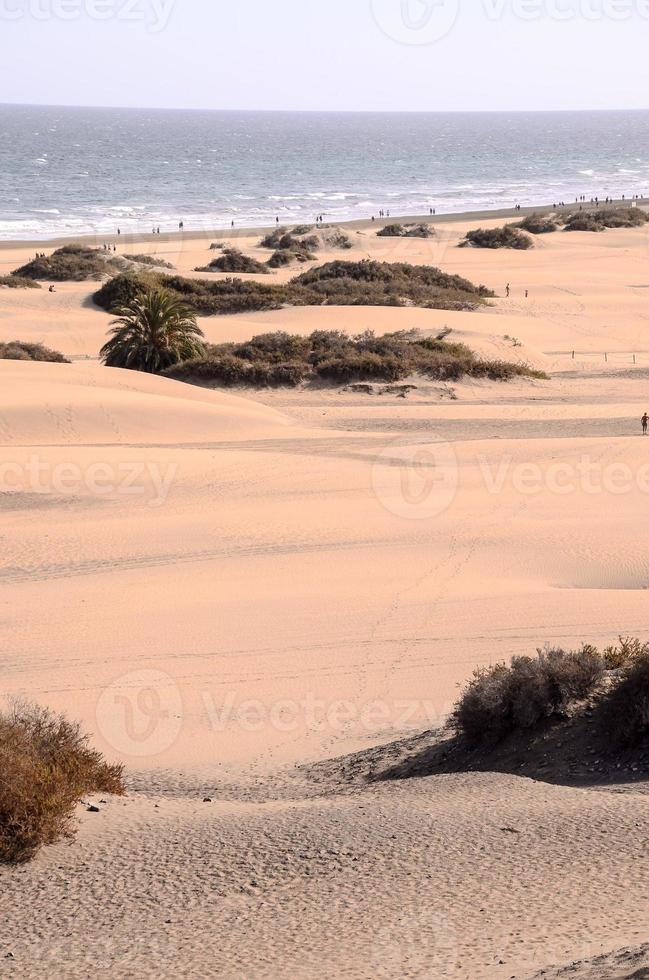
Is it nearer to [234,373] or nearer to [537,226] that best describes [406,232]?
[537,226]

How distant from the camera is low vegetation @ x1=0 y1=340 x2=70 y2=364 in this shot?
27594 mm

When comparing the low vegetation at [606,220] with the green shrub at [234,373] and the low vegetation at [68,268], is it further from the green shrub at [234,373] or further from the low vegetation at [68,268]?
the green shrub at [234,373]

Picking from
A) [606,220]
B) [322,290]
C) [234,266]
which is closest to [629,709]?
[322,290]

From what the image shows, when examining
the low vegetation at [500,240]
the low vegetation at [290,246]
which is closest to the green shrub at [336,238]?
the low vegetation at [290,246]

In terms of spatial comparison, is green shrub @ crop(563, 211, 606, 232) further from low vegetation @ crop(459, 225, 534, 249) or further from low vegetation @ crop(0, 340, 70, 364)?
low vegetation @ crop(0, 340, 70, 364)

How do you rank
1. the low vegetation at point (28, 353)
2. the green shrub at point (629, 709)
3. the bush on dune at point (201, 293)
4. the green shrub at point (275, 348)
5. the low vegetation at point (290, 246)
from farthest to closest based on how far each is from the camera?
the low vegetation at point (290, 246)
the bush on dune at point (201, 293)
the green shrub at point (275, 348)
the low vegetation at point (28, 353)
the green shrub at point (629, 709)

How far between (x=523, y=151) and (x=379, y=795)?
7583 inches

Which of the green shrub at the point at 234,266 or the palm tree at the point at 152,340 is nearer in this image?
the palm tree at the point at 152,340

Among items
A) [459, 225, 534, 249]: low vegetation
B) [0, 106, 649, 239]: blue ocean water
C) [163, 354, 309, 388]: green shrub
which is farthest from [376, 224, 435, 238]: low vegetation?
[163, 354, 309, 388]: green shrub

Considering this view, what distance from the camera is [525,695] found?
8.24m

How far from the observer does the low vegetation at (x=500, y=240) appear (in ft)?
196

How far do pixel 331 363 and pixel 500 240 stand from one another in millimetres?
35470

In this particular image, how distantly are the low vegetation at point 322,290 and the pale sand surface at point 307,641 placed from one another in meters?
10.2

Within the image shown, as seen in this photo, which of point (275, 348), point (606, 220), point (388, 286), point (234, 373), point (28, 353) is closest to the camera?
point (234, 373)
